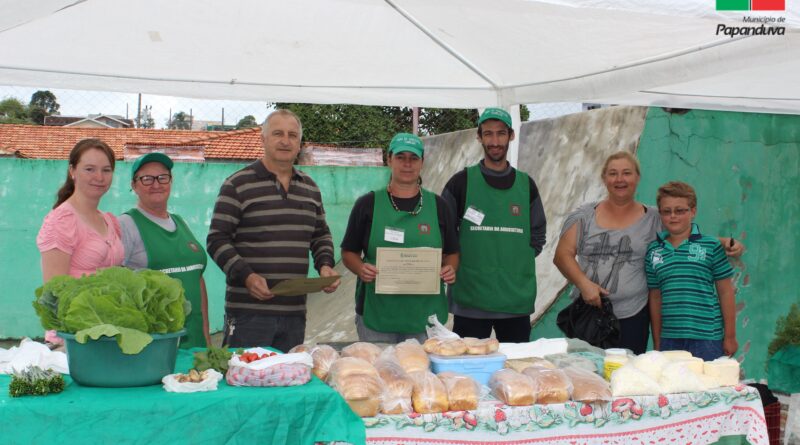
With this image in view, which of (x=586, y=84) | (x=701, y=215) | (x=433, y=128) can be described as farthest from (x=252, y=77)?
(x=433, y=128)

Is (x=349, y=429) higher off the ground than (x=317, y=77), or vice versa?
(x=317, y=77)

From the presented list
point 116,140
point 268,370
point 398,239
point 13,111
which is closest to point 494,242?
point 398,239

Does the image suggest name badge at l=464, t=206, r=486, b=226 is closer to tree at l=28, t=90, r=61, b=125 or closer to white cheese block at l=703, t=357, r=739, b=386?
white cheese block at l=703, t=357, r=739, b=386

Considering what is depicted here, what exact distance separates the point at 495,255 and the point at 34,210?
30.5 feet

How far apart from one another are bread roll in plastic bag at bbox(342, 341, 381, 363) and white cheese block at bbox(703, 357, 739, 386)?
4.50ft

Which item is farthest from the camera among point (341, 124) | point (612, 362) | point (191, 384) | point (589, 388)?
point (341, 124)

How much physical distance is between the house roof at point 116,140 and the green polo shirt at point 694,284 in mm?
14558

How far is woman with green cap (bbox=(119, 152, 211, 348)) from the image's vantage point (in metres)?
3.41

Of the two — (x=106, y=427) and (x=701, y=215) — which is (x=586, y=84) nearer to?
(x=701, y=215)

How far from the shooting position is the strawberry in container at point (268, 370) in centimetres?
238

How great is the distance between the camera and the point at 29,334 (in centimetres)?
1052

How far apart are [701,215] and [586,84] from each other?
2.75 metres

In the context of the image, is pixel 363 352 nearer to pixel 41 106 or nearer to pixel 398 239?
pixel 398 239

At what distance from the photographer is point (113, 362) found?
224 centimetres
